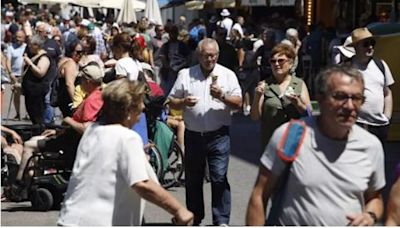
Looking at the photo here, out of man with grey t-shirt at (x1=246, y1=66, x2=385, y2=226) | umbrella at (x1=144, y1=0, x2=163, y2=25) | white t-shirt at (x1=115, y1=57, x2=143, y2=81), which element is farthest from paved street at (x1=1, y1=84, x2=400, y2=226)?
umbrella at (x1=144, y1=0, x2=163, y2=25)

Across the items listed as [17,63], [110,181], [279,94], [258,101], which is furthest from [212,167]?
[17,63]

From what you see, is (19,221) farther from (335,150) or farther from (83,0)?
(83,0)

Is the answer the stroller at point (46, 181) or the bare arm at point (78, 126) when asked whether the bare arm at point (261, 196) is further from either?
the stroller at point (46, 181)

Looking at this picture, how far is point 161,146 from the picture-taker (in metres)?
12.4

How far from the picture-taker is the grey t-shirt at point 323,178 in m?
5.06

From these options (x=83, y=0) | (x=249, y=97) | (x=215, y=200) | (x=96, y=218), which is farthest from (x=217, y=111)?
(x=83, y=0)

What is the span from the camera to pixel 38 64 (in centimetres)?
1564

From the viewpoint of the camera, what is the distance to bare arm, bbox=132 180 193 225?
5551mm

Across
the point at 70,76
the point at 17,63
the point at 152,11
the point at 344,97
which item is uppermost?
the point at 344,97

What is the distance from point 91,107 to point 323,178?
5.00m

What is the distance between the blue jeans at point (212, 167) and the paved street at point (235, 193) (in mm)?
636

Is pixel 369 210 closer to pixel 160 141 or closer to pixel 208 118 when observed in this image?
pixel 208 118

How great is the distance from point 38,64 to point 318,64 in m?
11.5

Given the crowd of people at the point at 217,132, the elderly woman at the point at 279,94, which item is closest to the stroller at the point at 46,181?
the crowd of people at the point at 217,132
